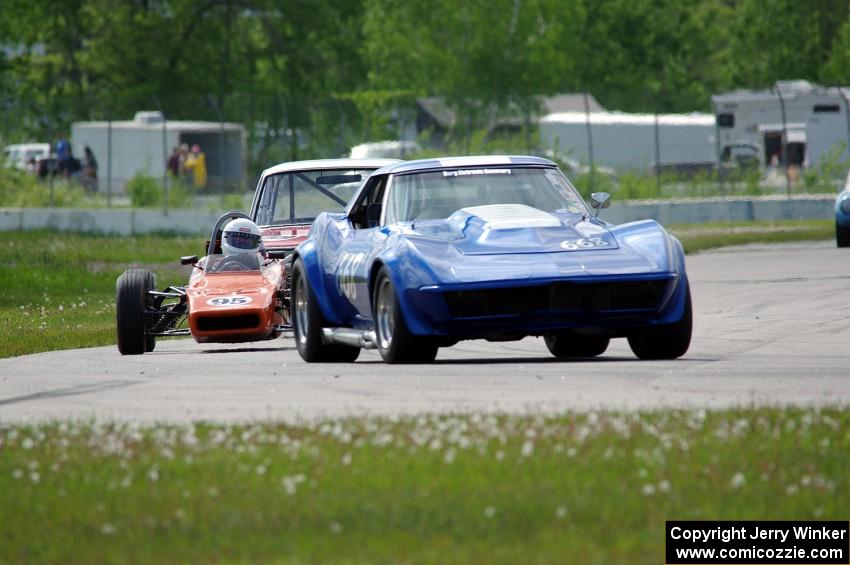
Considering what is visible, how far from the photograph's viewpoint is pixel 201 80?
67188mm

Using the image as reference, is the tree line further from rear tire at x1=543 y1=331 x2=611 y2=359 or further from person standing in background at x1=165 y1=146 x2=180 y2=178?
rear tire at x1=543 y1=331 x2=611 y2=359

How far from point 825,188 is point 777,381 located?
2932cm

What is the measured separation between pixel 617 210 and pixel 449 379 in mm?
23921

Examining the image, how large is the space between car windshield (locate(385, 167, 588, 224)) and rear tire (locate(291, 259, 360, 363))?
3.04ft

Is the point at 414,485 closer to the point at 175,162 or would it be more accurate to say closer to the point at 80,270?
the point at 80,270

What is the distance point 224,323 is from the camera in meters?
14.7

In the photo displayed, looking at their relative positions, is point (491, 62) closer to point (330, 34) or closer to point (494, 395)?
point (330, 34)

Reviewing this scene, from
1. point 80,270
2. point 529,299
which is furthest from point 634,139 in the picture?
point 529,299

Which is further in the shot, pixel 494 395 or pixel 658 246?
pixel 658 246

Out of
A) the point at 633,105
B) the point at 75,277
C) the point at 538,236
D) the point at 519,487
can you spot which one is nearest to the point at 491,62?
the point at 633,105

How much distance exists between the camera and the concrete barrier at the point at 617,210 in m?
35.6

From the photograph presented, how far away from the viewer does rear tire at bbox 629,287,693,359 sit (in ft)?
38.7

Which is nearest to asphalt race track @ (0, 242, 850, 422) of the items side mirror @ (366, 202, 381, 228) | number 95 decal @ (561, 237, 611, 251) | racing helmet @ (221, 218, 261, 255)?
number 95 decal @ (561, 237, 611, 251)

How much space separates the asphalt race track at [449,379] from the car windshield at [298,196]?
199cm
